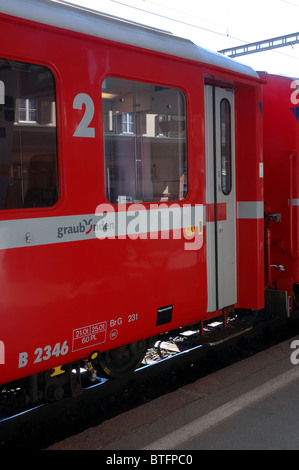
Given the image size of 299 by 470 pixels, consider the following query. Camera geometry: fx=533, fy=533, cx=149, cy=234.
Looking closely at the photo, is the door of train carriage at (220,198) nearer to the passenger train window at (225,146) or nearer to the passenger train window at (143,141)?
the passenger train window at (225,146)

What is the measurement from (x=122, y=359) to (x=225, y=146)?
7.95 feet

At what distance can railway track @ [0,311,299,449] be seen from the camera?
4070mm

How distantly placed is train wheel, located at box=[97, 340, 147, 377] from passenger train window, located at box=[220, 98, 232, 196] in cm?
186

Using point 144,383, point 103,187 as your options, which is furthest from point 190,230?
point 144,383

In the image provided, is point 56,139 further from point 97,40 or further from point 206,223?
point 206,223

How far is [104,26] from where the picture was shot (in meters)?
4.01

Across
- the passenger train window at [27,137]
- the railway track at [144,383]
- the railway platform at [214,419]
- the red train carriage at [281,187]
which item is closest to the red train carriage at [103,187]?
the passenger train window at [27,137]

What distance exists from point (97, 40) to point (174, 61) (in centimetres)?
90

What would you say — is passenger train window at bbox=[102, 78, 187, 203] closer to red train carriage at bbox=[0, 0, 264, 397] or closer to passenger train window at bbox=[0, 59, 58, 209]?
red train carriage at bbox=[0, 0, 264, 397]

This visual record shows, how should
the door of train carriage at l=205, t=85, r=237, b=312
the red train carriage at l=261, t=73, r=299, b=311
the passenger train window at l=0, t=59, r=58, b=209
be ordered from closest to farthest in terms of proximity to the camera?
the passenger train window at l=0, t=59, r=58, b=209
the door of train carriage at l=205, t=85, r=237, b=312
the red train carriage at l=261, t=73, r=299, b=311

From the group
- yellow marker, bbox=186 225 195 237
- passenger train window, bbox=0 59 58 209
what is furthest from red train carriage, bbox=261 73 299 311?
passenger train window, bbox=0 59 58 209

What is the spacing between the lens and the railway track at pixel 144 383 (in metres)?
4.07

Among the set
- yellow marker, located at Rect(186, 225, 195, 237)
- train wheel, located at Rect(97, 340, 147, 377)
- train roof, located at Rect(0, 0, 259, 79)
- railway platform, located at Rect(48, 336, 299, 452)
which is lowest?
railway platform, located at Rect(48, 336, 299, 452)

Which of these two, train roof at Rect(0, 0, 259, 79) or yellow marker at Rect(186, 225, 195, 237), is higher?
train roof at Rect(0, 0, 259, 79)
